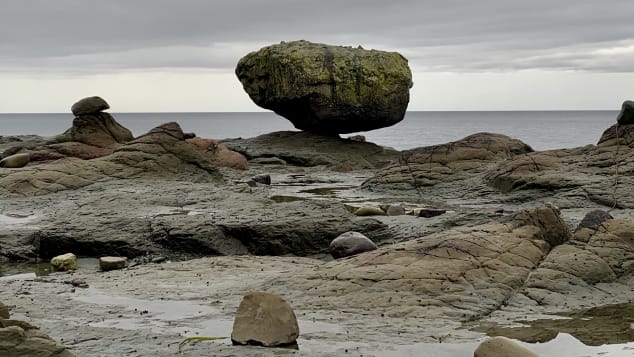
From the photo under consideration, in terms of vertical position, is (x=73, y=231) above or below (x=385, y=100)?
below

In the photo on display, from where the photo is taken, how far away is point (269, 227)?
13.0m

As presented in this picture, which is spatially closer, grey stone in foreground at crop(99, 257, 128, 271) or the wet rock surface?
the wet rock surface

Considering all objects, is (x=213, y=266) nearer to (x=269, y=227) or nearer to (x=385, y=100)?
(x=269, y=227)

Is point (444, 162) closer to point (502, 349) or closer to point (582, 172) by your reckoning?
point (582, 172)

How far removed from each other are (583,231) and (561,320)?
2823 millimetres

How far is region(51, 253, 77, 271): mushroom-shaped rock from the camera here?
11539 millimetres

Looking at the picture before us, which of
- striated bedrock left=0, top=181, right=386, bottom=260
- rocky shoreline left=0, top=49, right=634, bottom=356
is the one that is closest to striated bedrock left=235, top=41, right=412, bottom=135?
rocky shoreline left=0, top=49, right=634, bottom=356

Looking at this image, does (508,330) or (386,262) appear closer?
(508,330)

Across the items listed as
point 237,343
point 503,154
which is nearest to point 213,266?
point 237,343

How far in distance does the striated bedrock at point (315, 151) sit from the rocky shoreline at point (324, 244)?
18.0 ft

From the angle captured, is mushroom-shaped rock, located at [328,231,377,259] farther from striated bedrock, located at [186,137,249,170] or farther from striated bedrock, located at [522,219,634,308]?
striated bedrock, located at [186,137,249,170]

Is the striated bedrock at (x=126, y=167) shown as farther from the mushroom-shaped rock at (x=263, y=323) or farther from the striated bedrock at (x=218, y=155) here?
the mushroom-shaped rock at (x=263, y=323)

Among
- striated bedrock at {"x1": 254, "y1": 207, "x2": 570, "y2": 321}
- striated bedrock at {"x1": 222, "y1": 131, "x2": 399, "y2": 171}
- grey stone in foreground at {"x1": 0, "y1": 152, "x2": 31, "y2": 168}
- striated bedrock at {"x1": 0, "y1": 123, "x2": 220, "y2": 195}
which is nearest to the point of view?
striated bedrock at {"x1": 254, "y1": 207, "x2": 570, "y2": 321}

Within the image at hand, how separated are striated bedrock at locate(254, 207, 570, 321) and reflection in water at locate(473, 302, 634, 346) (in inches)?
21.4
